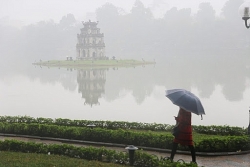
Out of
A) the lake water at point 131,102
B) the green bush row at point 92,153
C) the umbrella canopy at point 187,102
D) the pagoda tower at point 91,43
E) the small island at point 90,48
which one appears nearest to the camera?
the umbrella canopy at point 187,102

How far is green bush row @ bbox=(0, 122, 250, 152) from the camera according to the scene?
422 inches

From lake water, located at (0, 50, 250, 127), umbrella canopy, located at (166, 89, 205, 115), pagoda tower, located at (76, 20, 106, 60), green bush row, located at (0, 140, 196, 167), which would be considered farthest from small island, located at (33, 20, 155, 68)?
umbrella canopy, located at (166, 89, 205, 115)

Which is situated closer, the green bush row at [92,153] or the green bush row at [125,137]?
the green bush row at [92,153]

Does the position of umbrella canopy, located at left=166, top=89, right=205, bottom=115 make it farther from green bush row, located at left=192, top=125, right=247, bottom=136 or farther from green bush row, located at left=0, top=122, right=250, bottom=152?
green bush row, located at left=192, top=125, right=247, bottom=136

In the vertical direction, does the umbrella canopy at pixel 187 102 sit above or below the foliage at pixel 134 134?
above

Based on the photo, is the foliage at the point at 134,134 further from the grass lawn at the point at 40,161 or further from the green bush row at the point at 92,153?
the grass lawn at the point at 40,161

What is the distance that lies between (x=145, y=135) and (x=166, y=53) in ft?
315

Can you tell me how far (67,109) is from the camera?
76.1 feet

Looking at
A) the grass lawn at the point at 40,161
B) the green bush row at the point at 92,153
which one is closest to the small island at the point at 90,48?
the green bush row at the point at 92,153

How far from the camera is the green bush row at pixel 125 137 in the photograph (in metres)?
10.7

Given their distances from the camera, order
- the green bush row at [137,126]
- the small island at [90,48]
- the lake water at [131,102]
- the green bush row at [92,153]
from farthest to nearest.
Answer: the small island at [90,48] → the lake water at [131,102] → the green bush row at [137,126] → the green bush row at [92,153]

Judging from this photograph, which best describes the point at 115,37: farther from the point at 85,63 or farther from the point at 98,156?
the point at 98,156

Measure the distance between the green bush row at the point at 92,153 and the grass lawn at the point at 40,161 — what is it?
1.04ft

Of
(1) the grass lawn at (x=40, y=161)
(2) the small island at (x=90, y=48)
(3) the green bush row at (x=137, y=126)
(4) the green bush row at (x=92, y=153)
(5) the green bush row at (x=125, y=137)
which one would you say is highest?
(2) the small island at (x=90, y=48)
